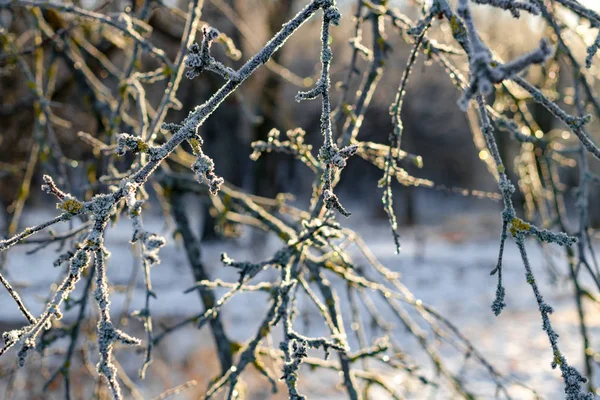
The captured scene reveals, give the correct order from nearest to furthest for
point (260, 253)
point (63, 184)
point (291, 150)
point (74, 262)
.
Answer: point (74, 262) → point (291, 150) → point (63, 184) → point (260, 253)

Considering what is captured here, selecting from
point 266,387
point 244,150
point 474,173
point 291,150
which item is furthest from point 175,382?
point 474,173

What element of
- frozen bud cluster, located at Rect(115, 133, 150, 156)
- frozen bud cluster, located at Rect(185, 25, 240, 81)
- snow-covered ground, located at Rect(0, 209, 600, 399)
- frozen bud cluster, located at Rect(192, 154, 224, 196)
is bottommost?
frozen bud cluster, located at Rect(192, 154, 224, 196)

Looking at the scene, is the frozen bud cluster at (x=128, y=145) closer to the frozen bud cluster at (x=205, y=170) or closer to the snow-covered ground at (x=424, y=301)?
the frozen bud cluster at (x=205, y=170)

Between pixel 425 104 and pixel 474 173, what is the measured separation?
412 centimetres

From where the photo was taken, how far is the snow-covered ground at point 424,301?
5.99 meters

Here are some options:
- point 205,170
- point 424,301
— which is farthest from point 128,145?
point 424,301

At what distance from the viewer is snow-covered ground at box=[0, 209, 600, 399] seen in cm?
599

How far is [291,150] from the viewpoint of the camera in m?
1.32

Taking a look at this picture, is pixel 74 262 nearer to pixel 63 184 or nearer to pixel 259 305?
pixel 63 184

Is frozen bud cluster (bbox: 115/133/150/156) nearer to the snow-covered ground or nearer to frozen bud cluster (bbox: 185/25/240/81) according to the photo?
frozen bud cluster (bbox: 185/25/240/81)

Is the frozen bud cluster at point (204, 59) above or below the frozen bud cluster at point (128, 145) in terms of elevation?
above

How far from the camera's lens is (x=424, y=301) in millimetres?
8992

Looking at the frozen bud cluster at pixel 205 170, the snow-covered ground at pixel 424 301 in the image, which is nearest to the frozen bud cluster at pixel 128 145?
the frozen bud cluster at pixel 205 170

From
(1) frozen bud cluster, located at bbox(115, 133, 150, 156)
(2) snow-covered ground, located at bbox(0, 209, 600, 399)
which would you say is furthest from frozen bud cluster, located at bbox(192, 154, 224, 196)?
(2) snow-covered ground, located at bbox(0, 209, 600, 399)
